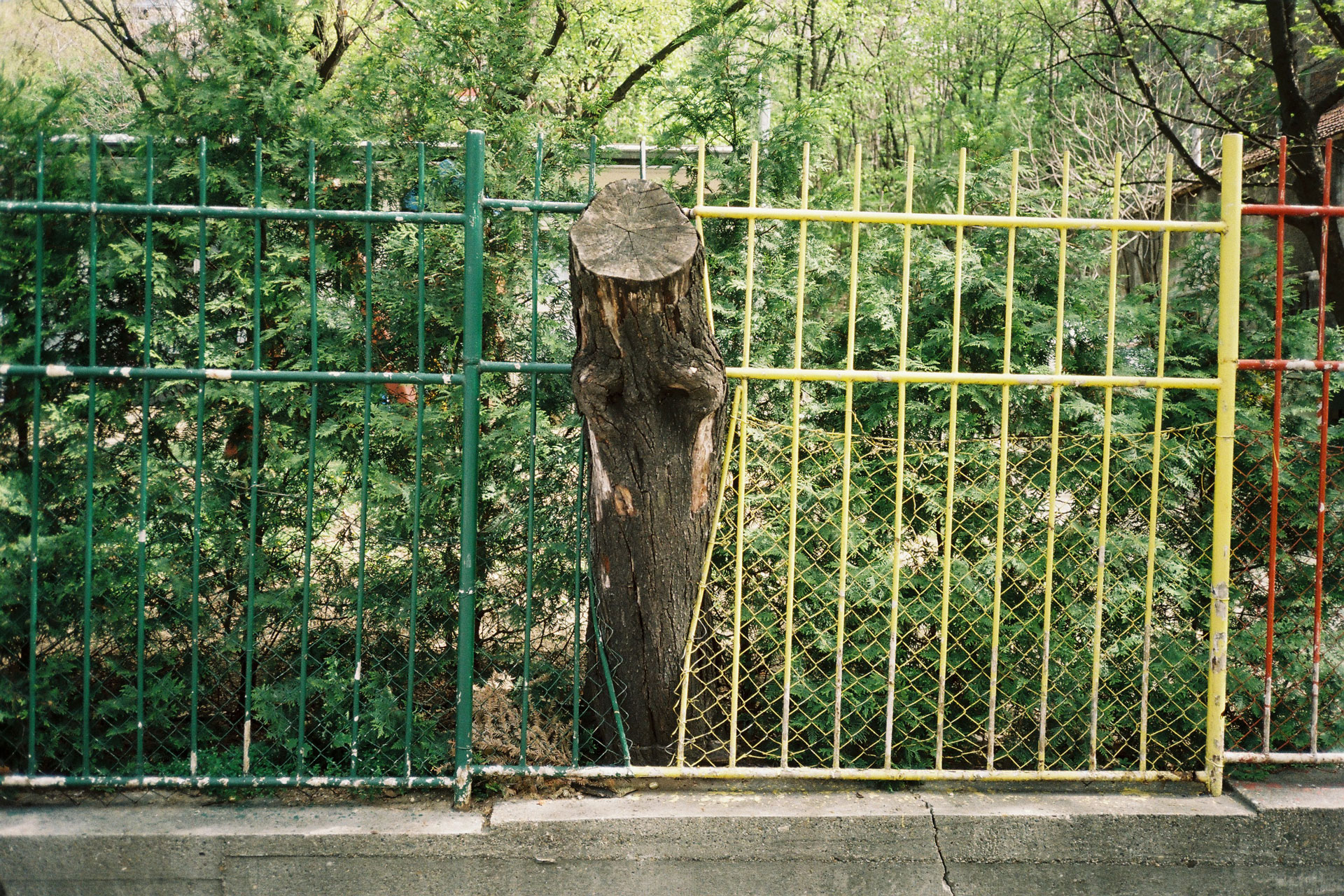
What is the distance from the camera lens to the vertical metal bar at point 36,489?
312 centimetres

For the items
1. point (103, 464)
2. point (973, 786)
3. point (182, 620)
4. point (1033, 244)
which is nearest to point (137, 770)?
point (182, 620)

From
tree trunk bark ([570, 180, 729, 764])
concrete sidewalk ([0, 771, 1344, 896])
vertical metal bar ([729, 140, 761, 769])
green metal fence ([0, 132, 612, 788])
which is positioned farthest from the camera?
green metal fence ([0, 132, 612, 788])

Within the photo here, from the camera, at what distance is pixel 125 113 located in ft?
12.7

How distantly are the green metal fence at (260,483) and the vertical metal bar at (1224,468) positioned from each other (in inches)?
85.2

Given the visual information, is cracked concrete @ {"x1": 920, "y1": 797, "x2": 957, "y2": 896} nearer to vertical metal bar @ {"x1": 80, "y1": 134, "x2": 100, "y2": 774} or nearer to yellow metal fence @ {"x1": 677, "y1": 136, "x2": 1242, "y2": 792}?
yellow metal fence @ {"x1": 677, "y1": 136, "x2": 1242, "y2": 792}

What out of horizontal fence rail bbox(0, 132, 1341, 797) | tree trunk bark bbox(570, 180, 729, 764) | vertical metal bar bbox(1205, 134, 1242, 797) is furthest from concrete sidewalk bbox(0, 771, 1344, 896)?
tree trunk bark bbox(570, 180, 729, 764)

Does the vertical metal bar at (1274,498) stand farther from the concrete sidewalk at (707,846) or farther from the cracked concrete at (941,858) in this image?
the cracked concrete at (941,858)

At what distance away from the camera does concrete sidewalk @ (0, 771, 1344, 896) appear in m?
3.01

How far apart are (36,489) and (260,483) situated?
738 millimetres

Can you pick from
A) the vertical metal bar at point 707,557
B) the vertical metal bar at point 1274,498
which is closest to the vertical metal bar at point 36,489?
the vertical metal bar at point 707,557

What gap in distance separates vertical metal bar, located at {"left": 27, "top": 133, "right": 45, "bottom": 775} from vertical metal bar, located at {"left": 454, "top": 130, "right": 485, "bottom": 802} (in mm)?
1240

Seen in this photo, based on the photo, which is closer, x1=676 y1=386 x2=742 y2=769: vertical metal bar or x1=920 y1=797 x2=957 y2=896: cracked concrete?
x1=920 y1=797 x2=957 y2=896: cracked concrete

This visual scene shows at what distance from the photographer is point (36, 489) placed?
3.16 metres

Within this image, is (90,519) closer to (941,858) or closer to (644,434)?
(644,434)
